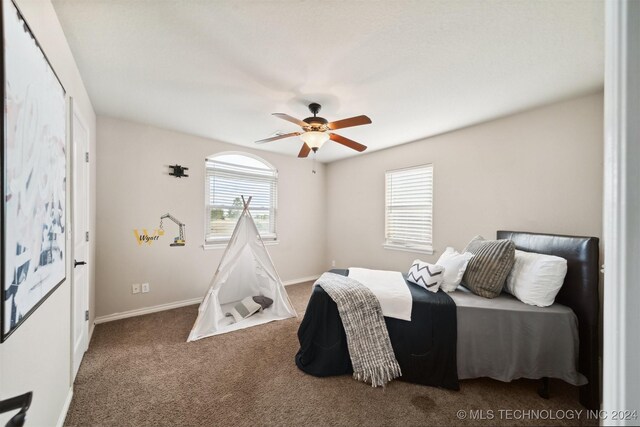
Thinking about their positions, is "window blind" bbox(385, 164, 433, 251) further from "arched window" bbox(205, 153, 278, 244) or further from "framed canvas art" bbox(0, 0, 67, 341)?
"framed canvas art" bbox(0, 0, 67, 341)

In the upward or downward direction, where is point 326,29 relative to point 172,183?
upward

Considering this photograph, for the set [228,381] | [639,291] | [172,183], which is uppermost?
[172,183]

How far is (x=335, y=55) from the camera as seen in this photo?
180 centimetres

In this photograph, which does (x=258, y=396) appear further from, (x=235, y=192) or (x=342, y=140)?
(x=235, y=192)

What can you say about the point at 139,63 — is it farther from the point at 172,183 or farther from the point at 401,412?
the point at 401,412

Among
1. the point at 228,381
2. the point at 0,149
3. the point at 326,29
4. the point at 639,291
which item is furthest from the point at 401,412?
the point at 326,29

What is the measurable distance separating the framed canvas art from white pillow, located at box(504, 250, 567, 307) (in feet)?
9.22

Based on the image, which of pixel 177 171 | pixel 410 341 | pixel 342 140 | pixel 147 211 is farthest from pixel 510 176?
pixel 147 211

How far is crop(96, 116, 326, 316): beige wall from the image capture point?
293cm

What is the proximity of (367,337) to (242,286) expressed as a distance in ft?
7.25

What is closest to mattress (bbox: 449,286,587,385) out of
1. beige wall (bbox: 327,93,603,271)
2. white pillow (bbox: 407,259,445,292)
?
white pillow (bbox: 407,259,445,292)

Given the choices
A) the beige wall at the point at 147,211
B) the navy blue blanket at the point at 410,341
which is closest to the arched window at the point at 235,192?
the beige wall at the point at 147,211

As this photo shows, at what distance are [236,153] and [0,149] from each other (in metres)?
3.29

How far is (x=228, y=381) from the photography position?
6.34 feet
